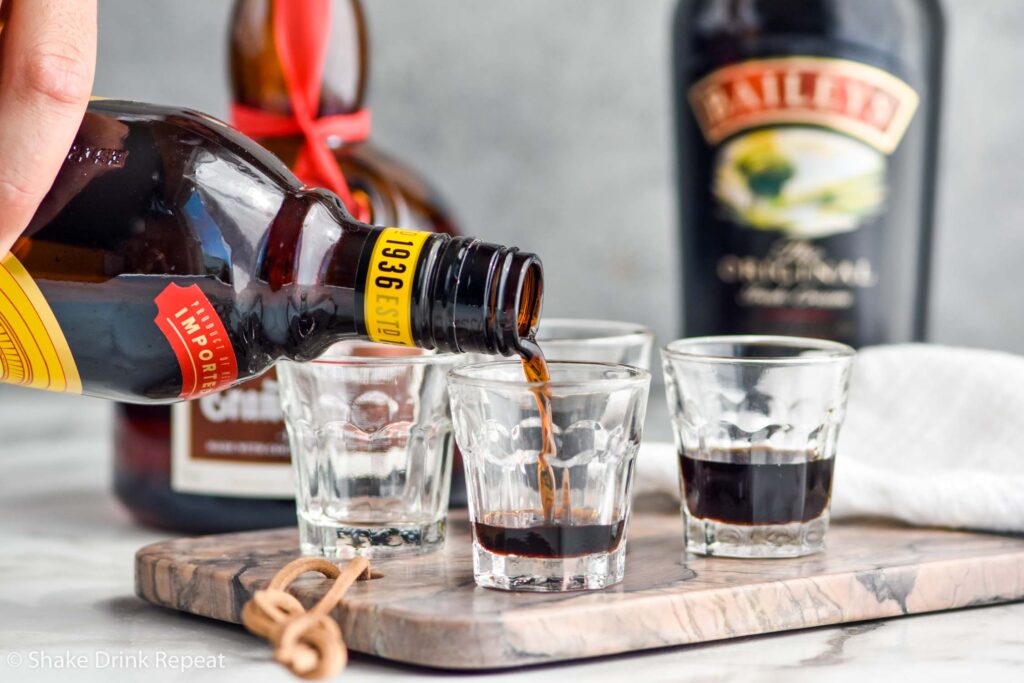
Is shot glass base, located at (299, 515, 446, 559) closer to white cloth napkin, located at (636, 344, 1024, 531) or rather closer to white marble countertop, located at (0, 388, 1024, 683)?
white marble countertop, located at (0, 388, 1024, 683)

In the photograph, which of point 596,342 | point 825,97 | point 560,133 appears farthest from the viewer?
point 560,133

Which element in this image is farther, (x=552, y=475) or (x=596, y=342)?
(x=596, y=342)

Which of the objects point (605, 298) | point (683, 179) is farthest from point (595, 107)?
point (683, 179)

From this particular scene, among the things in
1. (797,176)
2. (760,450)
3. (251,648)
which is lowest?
(251,648)

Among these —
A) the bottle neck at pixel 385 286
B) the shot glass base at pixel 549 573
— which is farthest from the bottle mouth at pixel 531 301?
the shot glass base at pixel 549 573

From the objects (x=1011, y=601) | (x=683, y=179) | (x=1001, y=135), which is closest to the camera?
(x=1011, y=601)

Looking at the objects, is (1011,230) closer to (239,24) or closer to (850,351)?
(850,351)

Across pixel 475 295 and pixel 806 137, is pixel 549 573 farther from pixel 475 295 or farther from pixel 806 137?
pixel 806 137

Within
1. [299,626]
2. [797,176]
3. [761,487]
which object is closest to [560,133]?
[797,176]
